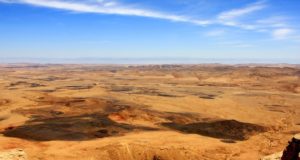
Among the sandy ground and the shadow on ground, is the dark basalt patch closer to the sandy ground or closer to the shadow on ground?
the sandy ground

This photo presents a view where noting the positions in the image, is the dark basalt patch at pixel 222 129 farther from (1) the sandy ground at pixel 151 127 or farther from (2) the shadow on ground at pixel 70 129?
(2) the shadow on ground at pixel 70 129

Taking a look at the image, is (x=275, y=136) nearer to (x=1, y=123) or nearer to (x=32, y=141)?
(x=32, y=141)

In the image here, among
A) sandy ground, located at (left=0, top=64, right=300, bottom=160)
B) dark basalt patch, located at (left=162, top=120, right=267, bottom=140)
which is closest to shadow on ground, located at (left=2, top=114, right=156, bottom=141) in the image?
sandy ground, located at (left=0, top=64, right=300, bottom=160)

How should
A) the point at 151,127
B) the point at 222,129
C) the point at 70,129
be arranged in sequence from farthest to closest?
the point at 151,127 → the point at 222,129 → the point at 70,129

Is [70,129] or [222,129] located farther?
[222,129]

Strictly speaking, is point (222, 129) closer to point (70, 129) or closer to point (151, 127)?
point (151, 127)

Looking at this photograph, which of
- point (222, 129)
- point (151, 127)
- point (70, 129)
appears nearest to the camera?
point (70, 129)

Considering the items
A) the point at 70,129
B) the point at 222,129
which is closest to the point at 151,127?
the point at 222,129

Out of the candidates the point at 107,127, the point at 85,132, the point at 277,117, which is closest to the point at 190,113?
the point at 277,117

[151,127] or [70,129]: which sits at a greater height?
[70,129]

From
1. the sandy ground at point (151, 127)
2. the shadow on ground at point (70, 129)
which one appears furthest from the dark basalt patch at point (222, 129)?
the shadow on ground at point (70, 129)

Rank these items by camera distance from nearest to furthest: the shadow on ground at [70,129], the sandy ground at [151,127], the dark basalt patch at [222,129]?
the sandy ground at [151,127], the shadow on ground at [70,129], the dark basalt patch at [222,129]
